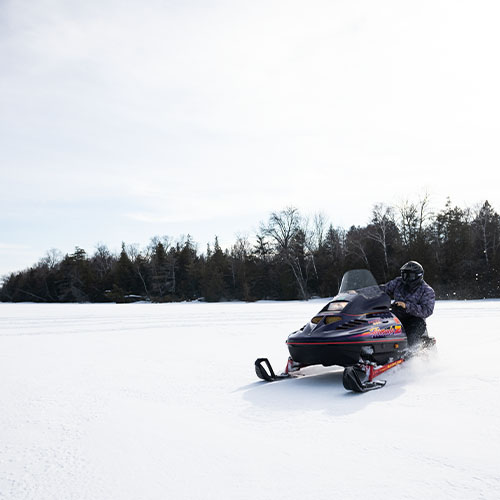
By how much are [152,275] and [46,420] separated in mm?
49142

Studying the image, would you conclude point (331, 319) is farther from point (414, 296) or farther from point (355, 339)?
point (414, 296)

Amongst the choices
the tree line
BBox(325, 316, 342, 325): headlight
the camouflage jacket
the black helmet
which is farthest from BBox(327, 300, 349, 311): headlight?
the tree line

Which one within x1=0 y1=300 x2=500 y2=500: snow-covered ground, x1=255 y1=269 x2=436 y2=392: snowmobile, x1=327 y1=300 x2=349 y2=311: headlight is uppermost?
x1=327 y1=300 x2=349 y2=311: headlight

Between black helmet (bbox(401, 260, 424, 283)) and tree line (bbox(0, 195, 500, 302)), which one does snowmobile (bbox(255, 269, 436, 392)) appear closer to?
black helmet (bbox(401, 260, 424, 283))

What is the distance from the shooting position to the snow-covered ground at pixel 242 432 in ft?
7.87

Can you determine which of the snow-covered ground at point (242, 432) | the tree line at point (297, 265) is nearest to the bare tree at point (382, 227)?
the tree line at point (297, 265)

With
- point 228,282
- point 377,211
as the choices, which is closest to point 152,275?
point 228,282

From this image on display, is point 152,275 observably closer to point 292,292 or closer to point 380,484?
point 292,292

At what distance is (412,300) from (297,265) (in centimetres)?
3475

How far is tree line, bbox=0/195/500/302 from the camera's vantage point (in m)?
29.9

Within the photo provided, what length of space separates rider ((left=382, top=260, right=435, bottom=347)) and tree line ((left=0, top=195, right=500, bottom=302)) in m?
23.2

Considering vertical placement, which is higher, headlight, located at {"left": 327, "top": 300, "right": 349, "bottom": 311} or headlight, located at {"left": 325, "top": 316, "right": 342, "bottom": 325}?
headlight, located at {"left": 327, "top": 300, "right": 349, "bottom": 311}

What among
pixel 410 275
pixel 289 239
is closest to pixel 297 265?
pixel 289 239

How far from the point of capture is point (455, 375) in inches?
196
